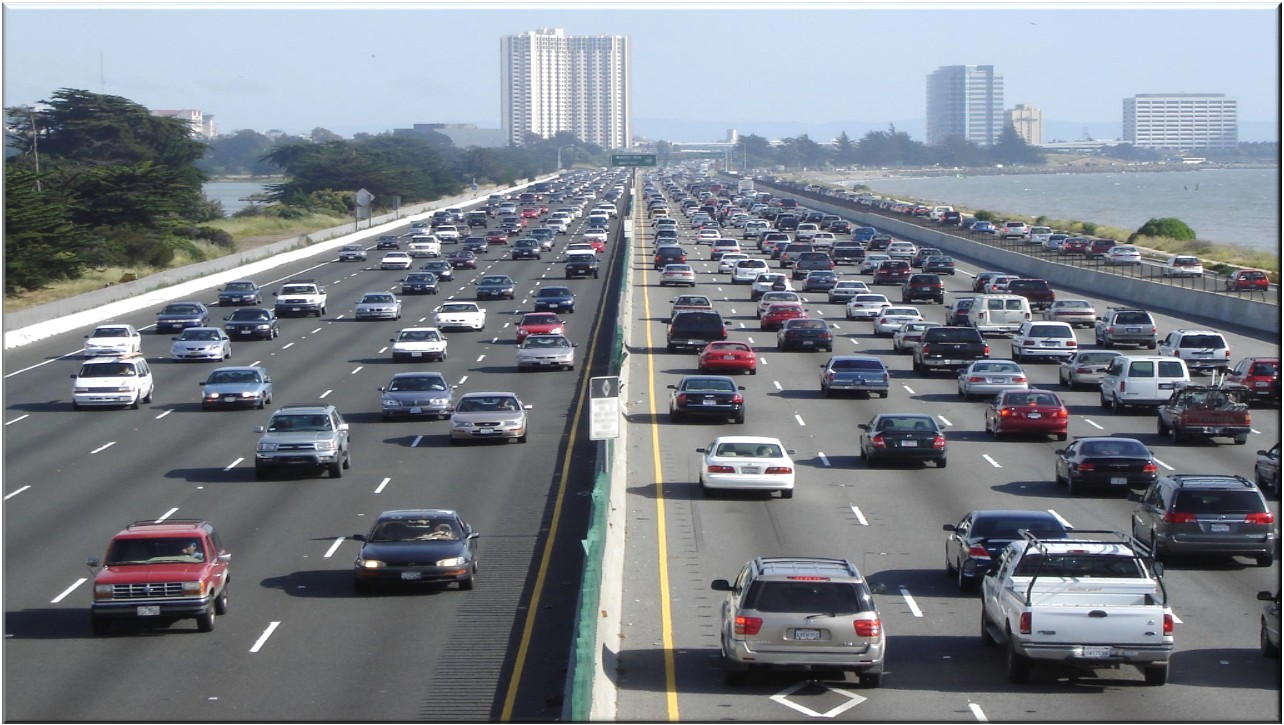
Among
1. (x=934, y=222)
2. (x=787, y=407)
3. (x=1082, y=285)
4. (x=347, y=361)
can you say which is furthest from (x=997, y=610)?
(x=934, y=222)

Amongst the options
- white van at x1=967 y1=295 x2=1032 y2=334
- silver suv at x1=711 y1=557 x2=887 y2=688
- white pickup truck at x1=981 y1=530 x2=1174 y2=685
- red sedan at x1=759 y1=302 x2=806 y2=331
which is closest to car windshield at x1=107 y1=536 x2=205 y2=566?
silver suv at x1=711 y1=557 x2=887 y2=688

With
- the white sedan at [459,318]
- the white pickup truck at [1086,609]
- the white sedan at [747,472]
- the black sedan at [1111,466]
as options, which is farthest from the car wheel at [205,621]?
the white sedan at [459,318]

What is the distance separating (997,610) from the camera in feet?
66.2

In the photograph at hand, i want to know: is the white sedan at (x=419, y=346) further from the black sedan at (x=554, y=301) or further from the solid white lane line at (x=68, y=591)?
the solid white lane line at (x=68, y=591)

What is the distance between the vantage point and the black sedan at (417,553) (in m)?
25.0

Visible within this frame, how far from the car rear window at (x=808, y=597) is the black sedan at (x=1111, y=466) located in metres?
15.0

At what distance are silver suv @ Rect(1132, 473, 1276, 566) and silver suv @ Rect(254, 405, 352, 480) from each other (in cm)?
1691

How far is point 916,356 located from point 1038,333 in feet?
15.8

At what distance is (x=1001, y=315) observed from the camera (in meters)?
63.3

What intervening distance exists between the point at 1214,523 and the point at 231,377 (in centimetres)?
2819

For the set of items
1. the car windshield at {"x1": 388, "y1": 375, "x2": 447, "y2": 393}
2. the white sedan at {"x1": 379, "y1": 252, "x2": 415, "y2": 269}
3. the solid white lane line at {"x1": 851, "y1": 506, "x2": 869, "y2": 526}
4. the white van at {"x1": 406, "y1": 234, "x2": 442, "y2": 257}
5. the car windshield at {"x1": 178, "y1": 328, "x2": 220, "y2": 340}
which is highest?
the white van at {"x1": 406, "y1": 234, "x2": 442, "y2": 257}

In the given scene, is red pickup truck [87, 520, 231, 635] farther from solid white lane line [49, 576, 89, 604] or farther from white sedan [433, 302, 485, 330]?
white sedan [433, 302, 485, 330]

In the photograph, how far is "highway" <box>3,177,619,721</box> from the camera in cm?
1972

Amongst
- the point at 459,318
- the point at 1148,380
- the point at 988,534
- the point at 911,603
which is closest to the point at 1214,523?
the point at 988,534
